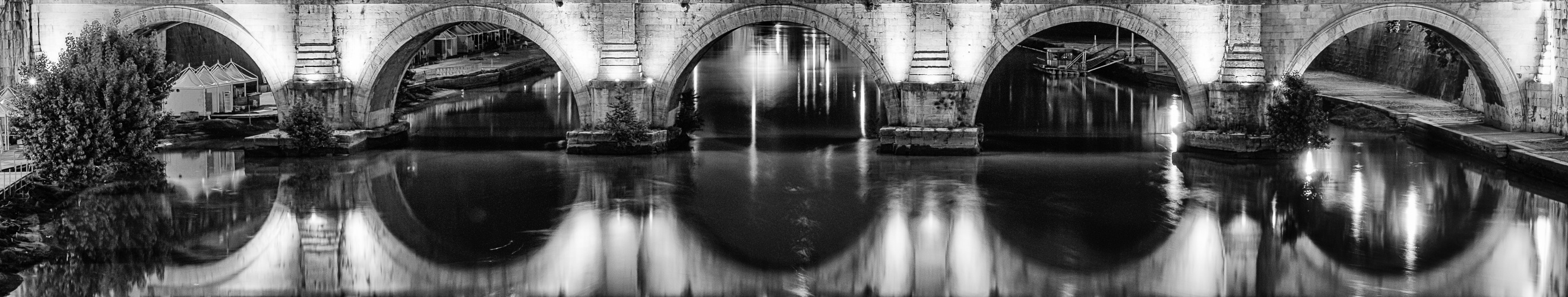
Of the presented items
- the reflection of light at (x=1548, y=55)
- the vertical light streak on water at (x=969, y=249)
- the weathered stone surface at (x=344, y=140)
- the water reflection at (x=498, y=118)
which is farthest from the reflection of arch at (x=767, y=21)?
the reflection of light at (x=1548, y=55)

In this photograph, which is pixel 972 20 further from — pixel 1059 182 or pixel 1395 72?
pixel 1395 72

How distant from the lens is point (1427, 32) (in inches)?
1588

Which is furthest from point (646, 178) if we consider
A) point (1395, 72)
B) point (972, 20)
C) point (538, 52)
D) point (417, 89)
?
point (538, 52)

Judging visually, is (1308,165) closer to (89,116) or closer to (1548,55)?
(1548,55)

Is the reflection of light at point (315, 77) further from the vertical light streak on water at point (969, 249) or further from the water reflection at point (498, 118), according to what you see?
the vertical light streak on water at point (969, 249)

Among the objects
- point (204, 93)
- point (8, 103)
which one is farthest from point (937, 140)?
point (8, 103)

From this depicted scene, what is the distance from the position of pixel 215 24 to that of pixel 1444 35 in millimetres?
26493

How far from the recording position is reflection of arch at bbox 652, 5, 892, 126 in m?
32.7

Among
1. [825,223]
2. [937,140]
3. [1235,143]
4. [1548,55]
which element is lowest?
[825,223]

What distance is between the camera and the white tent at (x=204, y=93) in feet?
124

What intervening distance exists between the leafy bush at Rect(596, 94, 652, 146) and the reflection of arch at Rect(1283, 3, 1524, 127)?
13727mm

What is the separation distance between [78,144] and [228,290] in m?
8.21

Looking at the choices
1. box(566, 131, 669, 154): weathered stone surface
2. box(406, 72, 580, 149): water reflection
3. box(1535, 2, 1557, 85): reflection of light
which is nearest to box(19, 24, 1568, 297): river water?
box(566, 131, 669, 154): weathered stone surface

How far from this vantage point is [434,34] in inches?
1351
